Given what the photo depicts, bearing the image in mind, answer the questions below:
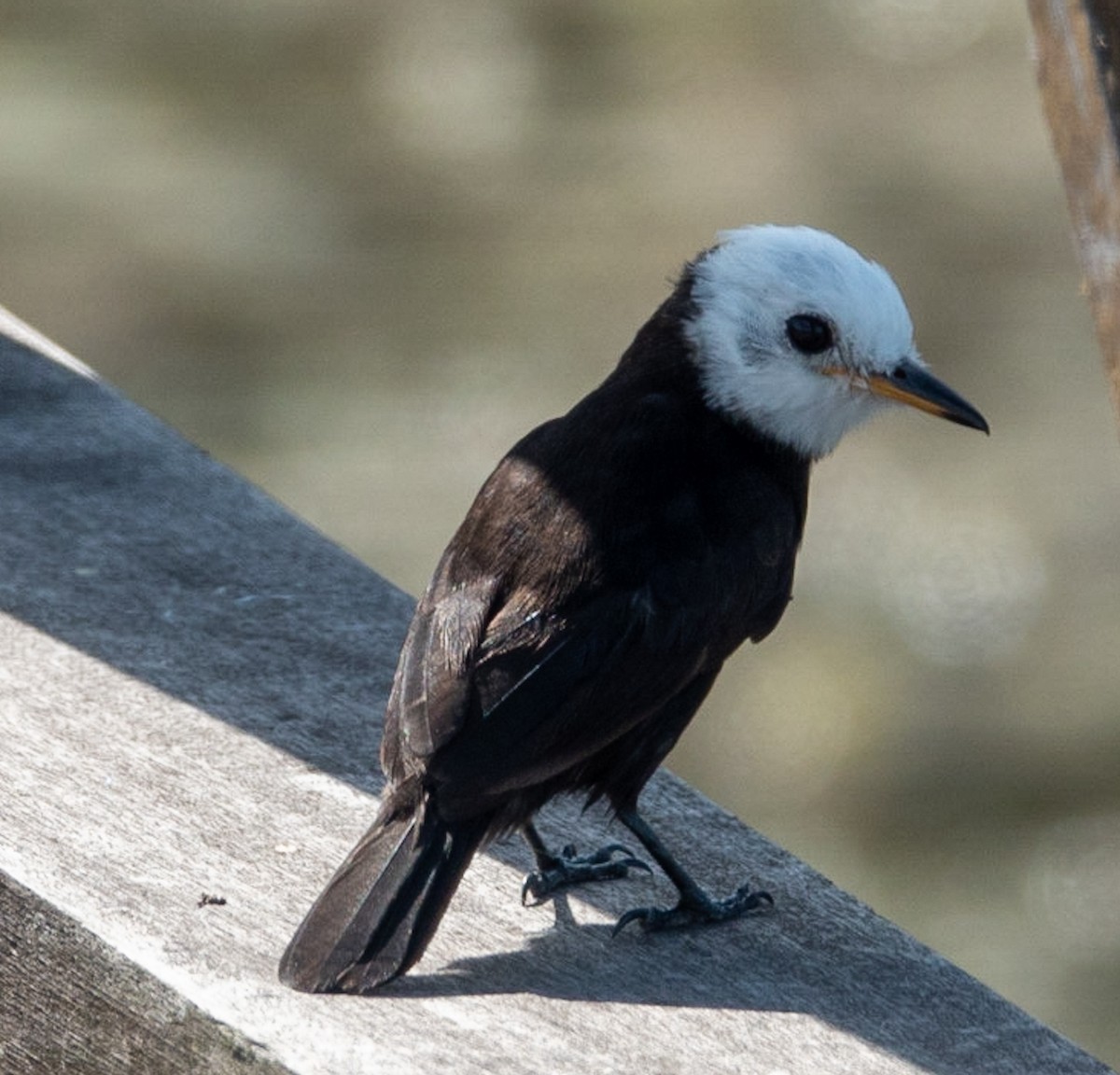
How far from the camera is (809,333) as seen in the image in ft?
11.3

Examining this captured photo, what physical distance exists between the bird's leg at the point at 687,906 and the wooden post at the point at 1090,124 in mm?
713

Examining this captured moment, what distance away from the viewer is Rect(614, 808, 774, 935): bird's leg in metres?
2.74

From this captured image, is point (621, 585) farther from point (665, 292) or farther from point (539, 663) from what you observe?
point (665, 292)

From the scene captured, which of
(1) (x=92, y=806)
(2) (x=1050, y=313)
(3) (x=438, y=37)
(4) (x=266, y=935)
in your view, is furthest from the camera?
(3) (x=438, y=37)

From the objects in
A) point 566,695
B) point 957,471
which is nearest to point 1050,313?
point 957,471

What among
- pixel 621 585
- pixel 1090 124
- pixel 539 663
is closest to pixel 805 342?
pixel 621 585

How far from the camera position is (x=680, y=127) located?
9828mm

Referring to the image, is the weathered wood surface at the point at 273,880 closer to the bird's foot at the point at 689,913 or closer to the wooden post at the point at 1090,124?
the bird's foot at the point at 689,913

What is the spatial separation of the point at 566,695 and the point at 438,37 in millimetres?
7888

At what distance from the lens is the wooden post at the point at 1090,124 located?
7.76ft

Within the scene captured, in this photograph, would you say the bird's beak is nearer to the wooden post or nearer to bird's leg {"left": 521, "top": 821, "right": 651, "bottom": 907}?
bird's leg {"left": 521, "top": 821, "right": 651, "bottom": 907}

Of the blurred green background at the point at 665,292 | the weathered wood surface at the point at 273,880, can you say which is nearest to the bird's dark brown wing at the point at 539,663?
the weathered wood surface at the point at 273,880

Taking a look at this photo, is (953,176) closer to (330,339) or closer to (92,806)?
(330,339)

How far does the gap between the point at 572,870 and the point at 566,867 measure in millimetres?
14
